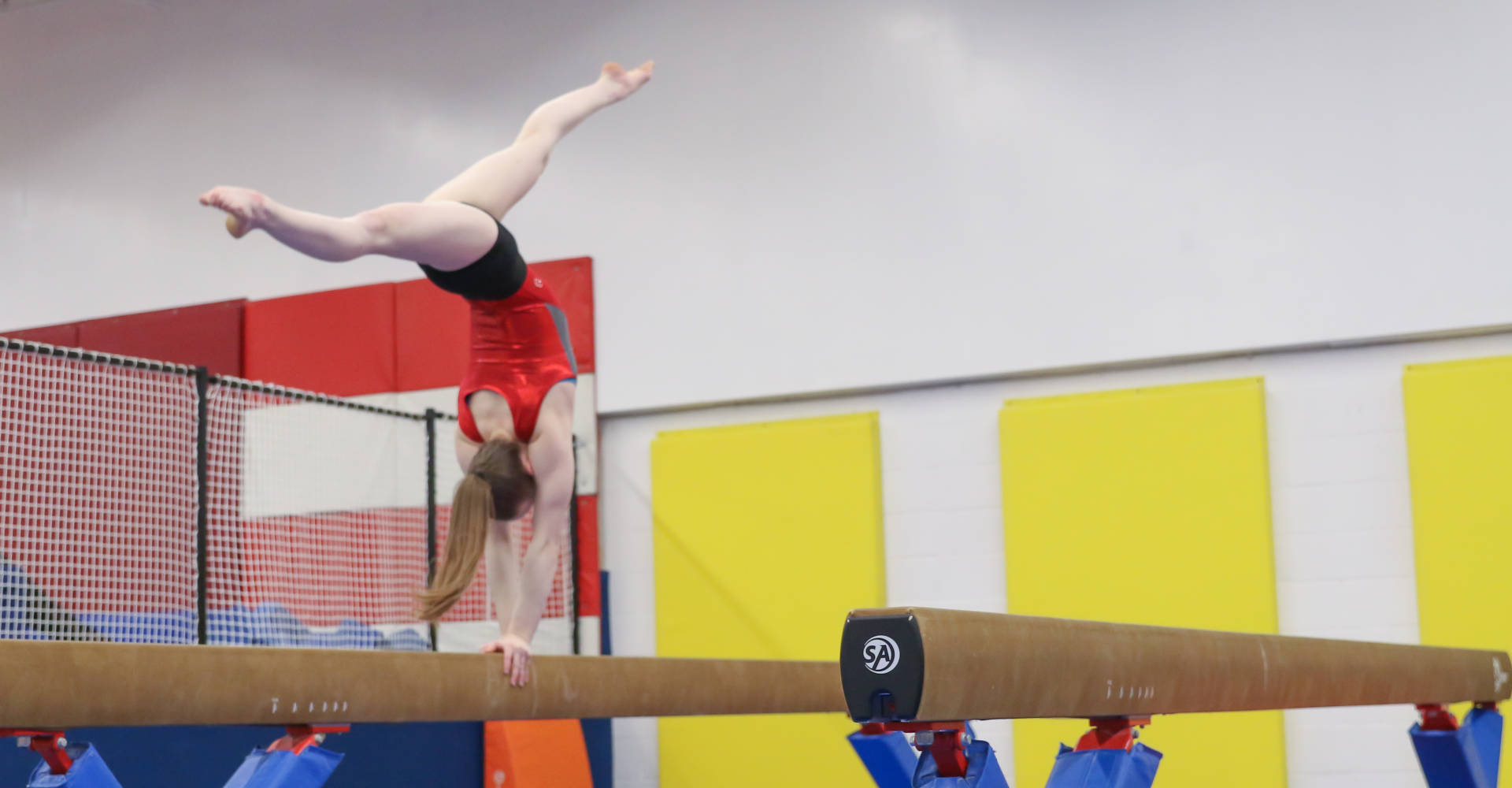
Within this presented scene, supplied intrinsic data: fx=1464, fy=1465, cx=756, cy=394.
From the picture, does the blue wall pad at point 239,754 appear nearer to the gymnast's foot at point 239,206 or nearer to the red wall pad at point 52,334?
the gymnast's foot at point 239,206

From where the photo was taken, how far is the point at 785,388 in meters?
7.39

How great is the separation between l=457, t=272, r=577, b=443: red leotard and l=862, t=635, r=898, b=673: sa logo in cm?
231

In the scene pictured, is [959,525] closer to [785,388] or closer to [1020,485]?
[1020,485]

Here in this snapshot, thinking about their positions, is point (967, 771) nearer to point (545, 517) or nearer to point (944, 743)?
point (944, 743)

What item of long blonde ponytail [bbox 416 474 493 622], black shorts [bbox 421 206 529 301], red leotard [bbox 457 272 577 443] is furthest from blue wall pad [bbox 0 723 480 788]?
black shorts [bbox 421 206 529 301]

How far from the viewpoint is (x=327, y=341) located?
8.34m

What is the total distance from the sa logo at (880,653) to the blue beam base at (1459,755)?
2.45m

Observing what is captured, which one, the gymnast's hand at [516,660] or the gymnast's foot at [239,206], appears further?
the gymnast's hand at [516,660]

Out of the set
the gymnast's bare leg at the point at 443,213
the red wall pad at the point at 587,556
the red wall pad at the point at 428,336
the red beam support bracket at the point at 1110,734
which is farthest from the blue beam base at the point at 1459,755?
the red wall pad at the point at 428,336

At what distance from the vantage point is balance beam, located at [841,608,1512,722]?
85.2 inches

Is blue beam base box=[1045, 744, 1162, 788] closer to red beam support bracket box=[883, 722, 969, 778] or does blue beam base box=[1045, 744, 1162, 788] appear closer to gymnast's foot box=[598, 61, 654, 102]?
red beam support bracket box=[883, 722, 969, 778]

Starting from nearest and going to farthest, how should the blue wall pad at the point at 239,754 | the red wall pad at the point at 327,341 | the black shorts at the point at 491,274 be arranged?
the black shorts at the point at 491,274 < the blue wall pad at the point at 239,754 < the red wall pad at the point at 327,341

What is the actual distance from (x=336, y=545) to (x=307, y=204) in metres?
2.37

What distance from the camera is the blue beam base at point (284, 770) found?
2.94 meters
